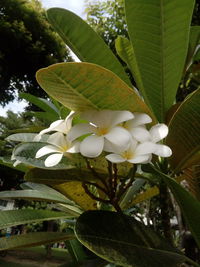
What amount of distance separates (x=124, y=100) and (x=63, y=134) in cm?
13

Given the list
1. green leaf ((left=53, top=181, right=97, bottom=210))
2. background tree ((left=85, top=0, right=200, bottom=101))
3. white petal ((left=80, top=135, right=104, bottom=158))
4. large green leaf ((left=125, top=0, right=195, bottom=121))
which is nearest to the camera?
white petal ((left=80, top=135, right=104, bottom=158))

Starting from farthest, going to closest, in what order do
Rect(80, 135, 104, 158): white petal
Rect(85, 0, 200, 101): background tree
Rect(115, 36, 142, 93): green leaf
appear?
Rect(85, 0, 200, 101): background tree < Rect(115, 36, 142, 93): green leaf < Rect(80, 135, 104, 158): white petal

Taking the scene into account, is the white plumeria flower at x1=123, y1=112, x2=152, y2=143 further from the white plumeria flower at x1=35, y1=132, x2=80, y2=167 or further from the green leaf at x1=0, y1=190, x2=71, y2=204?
the green leaf at x1=0, y1=190, x2=71, y2=204

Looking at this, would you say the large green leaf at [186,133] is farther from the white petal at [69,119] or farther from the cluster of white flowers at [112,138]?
the white petal at [69,119]

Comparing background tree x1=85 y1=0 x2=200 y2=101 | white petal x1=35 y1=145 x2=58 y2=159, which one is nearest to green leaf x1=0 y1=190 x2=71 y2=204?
white petal x1=35 y1=145 x2=58 y2=159

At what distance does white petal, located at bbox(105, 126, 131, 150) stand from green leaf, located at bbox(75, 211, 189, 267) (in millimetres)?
152

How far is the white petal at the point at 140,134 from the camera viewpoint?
0.47 metres

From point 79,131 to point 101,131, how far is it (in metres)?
0.03

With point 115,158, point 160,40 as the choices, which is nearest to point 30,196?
point 115,158

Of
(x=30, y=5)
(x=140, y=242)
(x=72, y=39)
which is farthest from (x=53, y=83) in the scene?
(x=30, y=5)

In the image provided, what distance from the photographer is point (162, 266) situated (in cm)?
48

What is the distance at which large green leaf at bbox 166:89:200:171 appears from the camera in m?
0.52

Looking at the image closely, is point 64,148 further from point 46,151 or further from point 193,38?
point 193,38

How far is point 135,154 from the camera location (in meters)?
0.46
